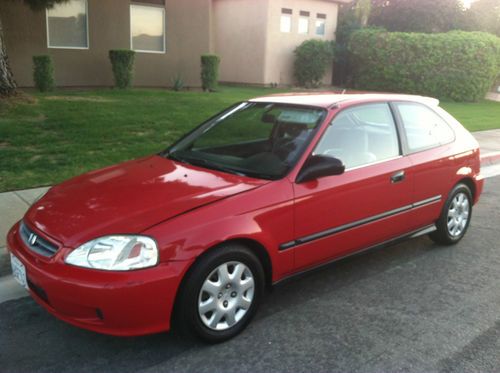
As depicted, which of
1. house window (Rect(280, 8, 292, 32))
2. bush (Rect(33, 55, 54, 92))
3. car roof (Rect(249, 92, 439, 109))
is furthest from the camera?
house window (Rect(280, 8, 292, 32))

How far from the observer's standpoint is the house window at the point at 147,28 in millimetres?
15234

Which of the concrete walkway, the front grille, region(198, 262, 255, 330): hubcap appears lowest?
the concrete walkway

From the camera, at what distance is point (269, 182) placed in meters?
3.40

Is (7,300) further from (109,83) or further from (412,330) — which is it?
(109,83)

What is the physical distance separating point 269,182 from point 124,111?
7.30 metres

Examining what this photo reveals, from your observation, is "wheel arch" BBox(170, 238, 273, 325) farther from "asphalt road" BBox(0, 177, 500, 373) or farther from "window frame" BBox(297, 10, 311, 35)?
"window frame" BBox(297, 10, 311, 35)

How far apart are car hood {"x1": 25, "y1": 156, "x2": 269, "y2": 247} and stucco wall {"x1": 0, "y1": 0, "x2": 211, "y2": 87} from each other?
11.0 metres

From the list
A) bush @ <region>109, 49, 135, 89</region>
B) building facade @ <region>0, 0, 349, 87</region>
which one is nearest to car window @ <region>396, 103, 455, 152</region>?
bush @ <region>109, 49, 135, 89</region>

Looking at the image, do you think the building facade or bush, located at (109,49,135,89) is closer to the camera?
the building facade

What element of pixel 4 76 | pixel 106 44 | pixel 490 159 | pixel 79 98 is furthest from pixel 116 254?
pixel 106 44

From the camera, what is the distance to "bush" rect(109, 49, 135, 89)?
45.9 feet

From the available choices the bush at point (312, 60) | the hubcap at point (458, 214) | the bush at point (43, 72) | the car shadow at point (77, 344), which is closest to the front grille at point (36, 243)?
the car shadow at point (77, 344)

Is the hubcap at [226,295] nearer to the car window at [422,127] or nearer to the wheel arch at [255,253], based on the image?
the wheel arch at [255,253]

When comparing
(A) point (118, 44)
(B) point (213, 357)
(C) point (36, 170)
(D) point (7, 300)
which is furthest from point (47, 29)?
(B) point (213, 357)
